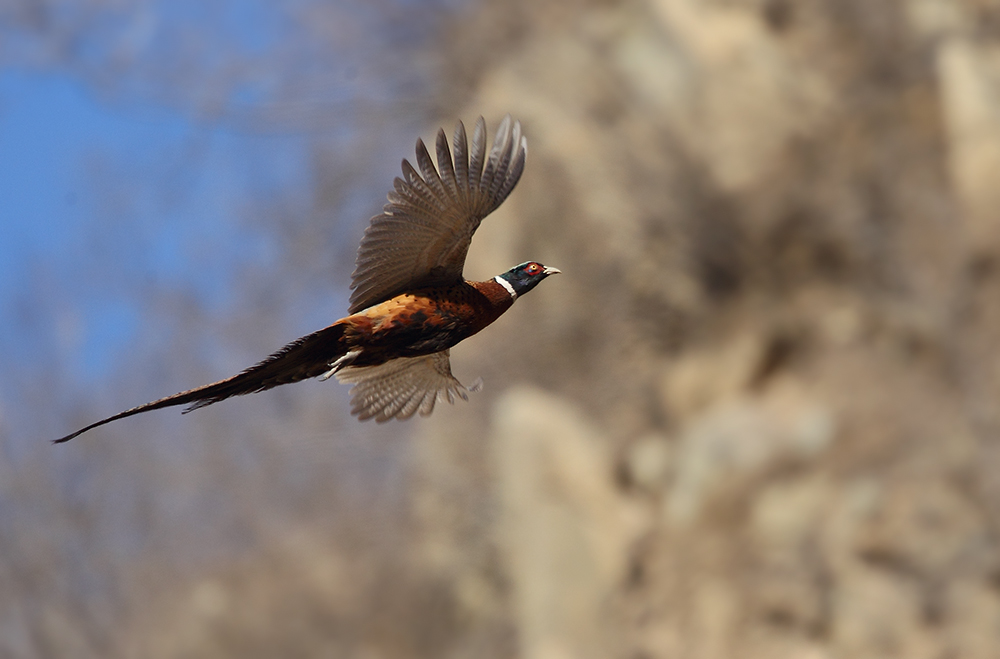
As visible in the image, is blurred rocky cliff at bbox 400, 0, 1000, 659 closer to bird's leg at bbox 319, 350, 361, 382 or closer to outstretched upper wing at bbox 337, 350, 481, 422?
outstretched upper wing at bbox 337, 350, 481, 422

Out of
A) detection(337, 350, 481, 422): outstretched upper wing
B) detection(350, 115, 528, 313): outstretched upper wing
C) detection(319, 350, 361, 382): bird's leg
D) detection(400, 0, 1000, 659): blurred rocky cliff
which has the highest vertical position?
detection(400, 0, 1000, 659): blurred rocky cliff

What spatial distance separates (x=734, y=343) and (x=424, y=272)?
10.9 m

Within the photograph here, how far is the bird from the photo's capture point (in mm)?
3359

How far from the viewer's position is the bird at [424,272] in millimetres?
3359

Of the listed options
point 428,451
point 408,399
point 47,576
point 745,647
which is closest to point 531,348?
point 428,451

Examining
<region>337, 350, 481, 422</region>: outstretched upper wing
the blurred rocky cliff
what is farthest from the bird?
the blurred rocky cliff

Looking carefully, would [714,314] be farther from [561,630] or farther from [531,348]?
[561,630]

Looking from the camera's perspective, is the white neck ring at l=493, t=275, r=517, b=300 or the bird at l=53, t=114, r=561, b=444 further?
the white neck ring at l=493, t=275, r=517, b=300

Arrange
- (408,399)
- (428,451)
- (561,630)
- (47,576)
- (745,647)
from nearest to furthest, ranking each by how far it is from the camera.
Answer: (408,399) → (745,647) → (561,630) → (428,451) → (47,576)

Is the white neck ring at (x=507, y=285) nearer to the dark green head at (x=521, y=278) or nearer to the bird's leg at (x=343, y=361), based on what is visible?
the dark green head at (x=521, y=278)

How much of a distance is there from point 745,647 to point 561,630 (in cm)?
215

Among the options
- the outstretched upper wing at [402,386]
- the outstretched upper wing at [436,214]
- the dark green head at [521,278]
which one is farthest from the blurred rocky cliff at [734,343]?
the outstretched upper wing at [436,214]

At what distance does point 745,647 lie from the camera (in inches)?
487

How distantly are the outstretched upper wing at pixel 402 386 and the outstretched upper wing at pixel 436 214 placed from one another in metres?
0.50
